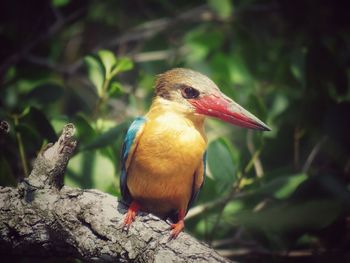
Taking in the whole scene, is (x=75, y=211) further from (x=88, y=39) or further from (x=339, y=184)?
(x=88, y=39)

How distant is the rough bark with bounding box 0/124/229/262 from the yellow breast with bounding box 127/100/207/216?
442 mm

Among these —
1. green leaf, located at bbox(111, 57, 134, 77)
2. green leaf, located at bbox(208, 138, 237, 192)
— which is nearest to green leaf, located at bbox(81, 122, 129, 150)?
green leaf, located at bbox(111, 57, 134, 77)

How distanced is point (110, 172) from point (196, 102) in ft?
2.35

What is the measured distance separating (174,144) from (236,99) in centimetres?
78

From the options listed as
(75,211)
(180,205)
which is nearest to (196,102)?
(180,205)

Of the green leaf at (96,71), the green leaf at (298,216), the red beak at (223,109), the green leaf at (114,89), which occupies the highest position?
the green leaf at (96,71)

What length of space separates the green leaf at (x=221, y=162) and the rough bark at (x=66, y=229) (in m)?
0.72

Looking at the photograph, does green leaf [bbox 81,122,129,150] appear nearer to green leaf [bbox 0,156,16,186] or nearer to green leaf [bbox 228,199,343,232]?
green leaf [bbox 0,156,16,186]

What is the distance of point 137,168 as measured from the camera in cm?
260

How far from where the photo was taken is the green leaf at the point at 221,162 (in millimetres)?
2812

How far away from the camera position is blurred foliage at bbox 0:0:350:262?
263 centimetres

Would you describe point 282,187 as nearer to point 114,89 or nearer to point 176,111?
point 176,111

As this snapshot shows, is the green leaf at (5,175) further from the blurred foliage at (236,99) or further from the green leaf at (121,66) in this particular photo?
the green leaf at (121,66)

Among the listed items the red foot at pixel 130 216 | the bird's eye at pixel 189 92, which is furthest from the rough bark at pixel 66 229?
the bird's eye at pixel 189 92
